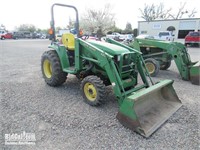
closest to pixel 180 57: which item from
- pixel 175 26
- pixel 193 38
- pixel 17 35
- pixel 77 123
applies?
pixel 77 123

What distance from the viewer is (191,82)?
514 centimetres

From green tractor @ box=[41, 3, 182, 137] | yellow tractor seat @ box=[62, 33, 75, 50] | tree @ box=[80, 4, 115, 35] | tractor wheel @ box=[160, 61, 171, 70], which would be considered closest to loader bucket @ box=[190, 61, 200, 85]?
tractor wheel @ box=[160, 61, 171, 70]

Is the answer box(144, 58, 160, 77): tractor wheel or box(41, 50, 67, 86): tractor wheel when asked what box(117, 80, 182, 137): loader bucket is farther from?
box(144, 58, 160, 77): tractor wheel

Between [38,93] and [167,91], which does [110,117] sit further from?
[38,93]

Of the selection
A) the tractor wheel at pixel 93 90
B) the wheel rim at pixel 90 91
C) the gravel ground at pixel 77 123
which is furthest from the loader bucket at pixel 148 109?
the wheel rim at pixel 90 91

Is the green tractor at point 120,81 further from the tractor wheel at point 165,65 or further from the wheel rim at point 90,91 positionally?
the tractor wheel at point 165,65

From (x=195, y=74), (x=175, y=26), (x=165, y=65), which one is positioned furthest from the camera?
(x=175, y=26)

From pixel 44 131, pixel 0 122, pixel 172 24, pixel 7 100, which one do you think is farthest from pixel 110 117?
pixel 172 24

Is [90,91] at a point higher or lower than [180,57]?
lower

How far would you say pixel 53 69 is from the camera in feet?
14.0

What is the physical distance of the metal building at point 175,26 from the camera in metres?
25.4

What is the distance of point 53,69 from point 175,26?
27.1 m

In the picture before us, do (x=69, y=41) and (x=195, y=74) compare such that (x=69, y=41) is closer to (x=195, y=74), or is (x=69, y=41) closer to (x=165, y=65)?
(x=195, y=74)

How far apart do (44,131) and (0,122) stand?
85 cm
